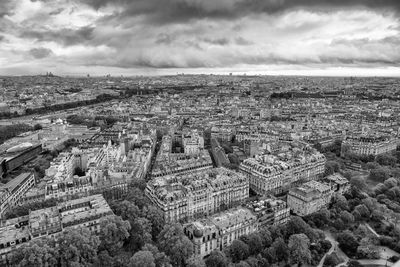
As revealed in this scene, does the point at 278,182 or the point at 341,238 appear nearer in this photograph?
the point at 341,238

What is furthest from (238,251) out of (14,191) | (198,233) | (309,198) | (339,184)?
(14,191)

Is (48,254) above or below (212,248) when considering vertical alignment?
above

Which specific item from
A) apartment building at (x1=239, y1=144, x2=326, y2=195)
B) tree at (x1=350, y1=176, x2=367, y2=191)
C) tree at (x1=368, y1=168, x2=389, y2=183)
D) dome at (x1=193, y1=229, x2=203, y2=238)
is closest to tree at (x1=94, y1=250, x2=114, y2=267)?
dome at (x1=193, y1=229, x2=203, y2=238)

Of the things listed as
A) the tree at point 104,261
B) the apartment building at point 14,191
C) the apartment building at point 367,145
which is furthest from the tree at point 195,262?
the apartment building at point 367,145

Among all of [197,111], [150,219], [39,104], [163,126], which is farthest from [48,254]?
[39,104]

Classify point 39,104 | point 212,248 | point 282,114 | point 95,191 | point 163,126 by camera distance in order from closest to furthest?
point 212,248 < point 95,191 < point 163,126 < point 282,114 < point 39,104

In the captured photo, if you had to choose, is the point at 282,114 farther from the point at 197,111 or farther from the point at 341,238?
the point at 341,238

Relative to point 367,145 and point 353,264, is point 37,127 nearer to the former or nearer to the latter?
point 367,145
